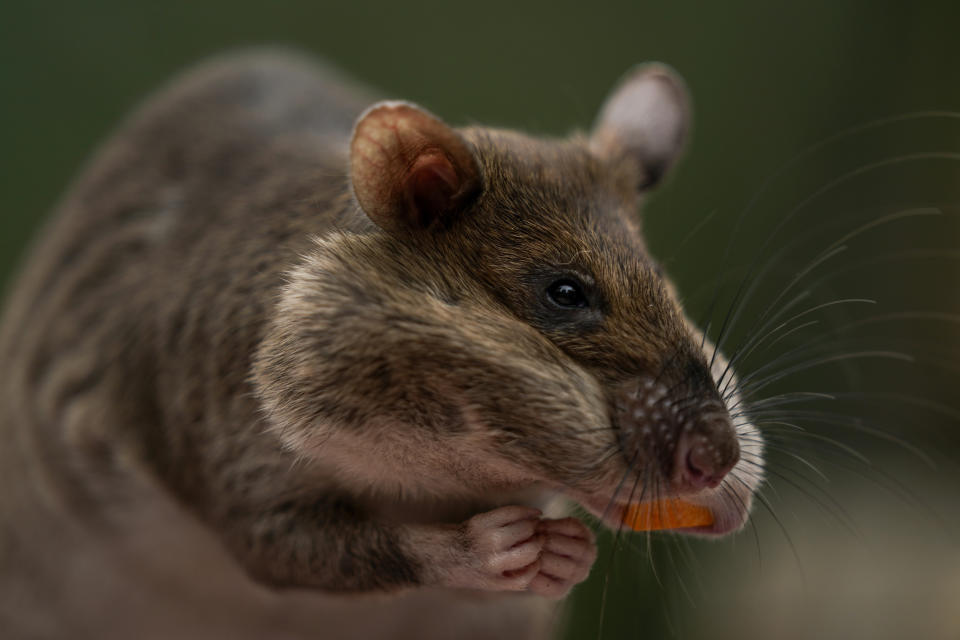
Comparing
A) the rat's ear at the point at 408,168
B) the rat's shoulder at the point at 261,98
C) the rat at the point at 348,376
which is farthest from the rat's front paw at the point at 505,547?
the rat's shoulder at the point at 261,98

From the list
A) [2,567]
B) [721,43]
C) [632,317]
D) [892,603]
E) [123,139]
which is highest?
[721,43]

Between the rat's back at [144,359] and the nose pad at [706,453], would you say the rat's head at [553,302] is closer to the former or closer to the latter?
the nose pad at [706,453]

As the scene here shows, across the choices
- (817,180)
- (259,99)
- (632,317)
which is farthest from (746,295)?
(817,180)

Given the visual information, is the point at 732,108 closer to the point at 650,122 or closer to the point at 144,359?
the point at 650,122

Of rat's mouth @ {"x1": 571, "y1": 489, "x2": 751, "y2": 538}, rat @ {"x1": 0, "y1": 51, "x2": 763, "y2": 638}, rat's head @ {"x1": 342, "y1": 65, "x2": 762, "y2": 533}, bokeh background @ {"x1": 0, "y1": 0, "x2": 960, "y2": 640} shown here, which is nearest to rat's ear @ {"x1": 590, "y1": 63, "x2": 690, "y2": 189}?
rat @ {"x1": 0, "y1": 51, "x2": 763, "y2": 638}

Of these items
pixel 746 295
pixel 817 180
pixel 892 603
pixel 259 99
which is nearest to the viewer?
pixel 746 295

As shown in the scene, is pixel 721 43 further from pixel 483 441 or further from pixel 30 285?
pixel 483 441

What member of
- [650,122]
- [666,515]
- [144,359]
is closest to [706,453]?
[666,515]
